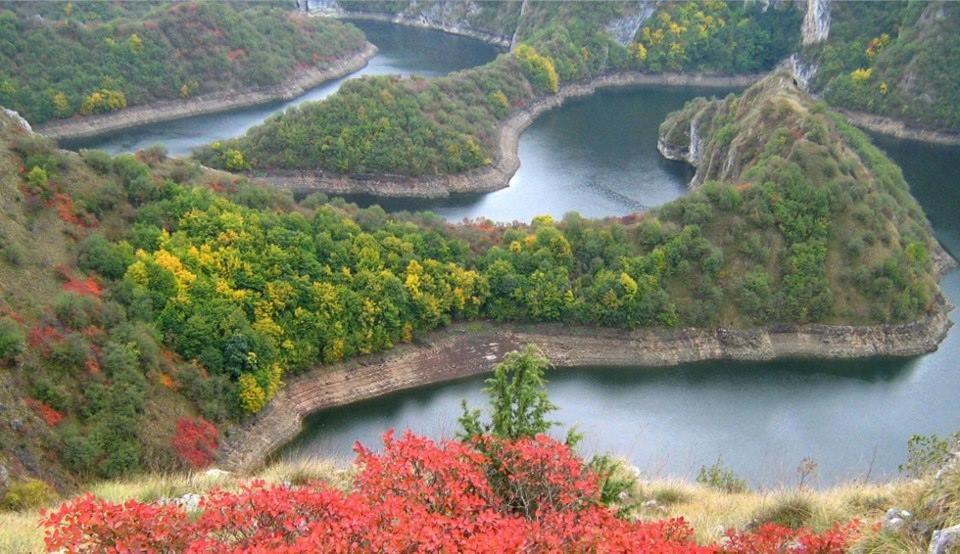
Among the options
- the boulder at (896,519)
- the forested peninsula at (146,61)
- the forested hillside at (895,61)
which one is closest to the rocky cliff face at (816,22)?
the forested hillside at (895,61)

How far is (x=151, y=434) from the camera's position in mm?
33281

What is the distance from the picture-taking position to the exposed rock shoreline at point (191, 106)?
8069 cm

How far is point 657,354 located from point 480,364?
34.8ft

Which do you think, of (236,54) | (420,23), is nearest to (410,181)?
(236,54)

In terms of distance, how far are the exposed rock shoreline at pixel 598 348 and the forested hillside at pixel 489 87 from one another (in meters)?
29.4

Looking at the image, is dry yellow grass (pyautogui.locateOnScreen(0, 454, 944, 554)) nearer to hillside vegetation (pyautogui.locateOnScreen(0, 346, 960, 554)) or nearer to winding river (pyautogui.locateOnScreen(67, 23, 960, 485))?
hillside vegetation (pyautogui.locateOnScreen(0, 346, 960, 554))

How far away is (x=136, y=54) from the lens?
87.0 meters

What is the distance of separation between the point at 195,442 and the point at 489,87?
61.3 metres

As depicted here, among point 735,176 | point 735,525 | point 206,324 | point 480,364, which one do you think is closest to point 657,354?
point 480,364

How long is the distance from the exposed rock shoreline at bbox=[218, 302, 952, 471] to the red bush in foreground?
30.9 m

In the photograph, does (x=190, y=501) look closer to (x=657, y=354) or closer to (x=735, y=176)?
(x=657, y=354)

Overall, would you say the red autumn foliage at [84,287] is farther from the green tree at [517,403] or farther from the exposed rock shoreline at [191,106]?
the exposed rock shoreline at [191,106]

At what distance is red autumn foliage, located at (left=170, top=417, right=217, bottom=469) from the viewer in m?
33.7

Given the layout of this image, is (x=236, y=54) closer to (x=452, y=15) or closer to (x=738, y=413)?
(x=452, y=15)
